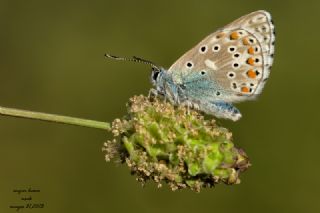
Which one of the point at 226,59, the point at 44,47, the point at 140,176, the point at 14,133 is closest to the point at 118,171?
the point at 14,133

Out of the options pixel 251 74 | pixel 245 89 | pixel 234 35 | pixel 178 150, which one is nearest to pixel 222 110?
pixel 245 89

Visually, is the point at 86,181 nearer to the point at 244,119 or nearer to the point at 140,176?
the point at 244,119

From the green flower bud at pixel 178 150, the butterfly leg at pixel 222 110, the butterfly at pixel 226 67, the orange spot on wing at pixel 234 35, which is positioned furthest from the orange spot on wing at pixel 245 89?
the green flower bud at pixel 178 150

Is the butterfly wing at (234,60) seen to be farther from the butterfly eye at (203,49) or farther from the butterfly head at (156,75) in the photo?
the butterfly head at (156,75)

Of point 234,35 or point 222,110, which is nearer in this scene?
point 222,110

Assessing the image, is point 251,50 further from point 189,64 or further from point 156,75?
point 156,75

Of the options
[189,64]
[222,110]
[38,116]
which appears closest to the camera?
[38,116]
